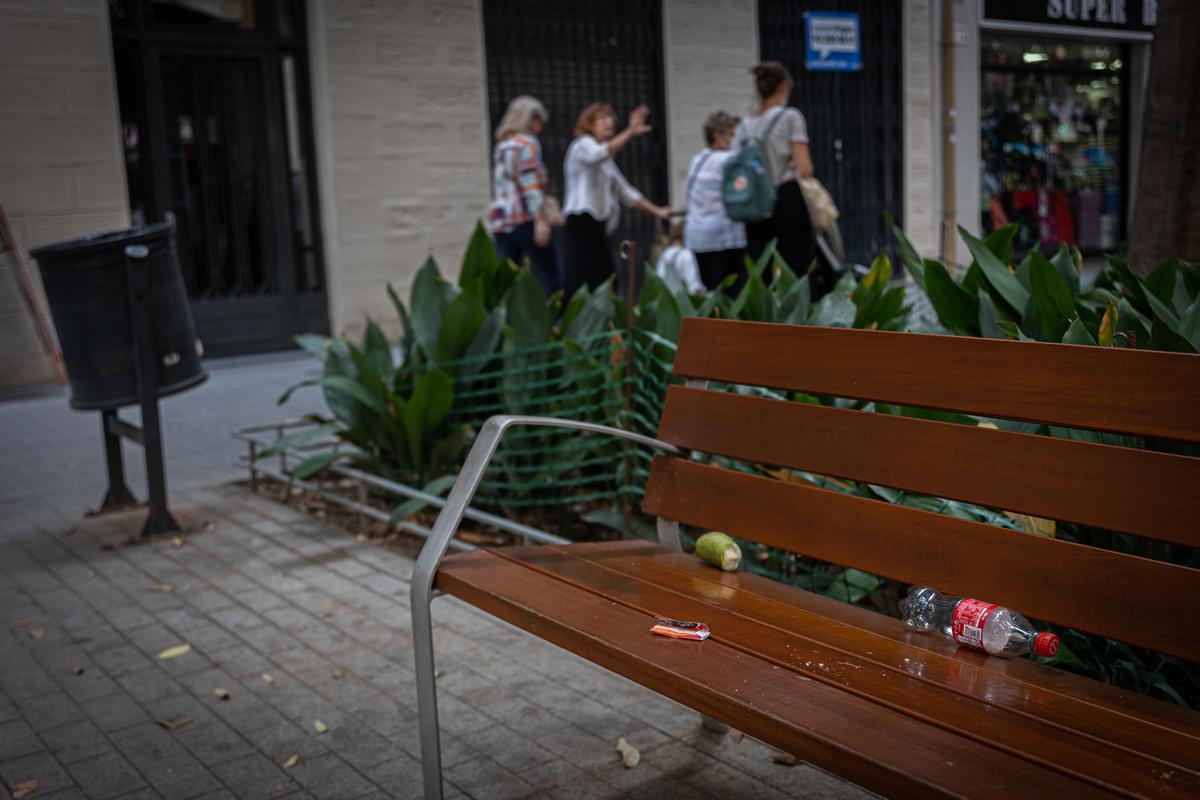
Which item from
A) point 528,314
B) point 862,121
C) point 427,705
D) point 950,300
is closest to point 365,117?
point 528,314

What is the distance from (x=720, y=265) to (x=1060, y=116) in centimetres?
1161

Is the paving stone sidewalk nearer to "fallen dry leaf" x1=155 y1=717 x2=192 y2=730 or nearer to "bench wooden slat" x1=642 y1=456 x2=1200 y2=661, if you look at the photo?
"fallen dry leaf" x1=155 y1=717 x2=192 y2=730

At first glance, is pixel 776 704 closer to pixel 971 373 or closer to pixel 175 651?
pixel 971 373

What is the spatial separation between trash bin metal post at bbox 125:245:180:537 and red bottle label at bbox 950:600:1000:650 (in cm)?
381

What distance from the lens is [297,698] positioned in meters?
3.54

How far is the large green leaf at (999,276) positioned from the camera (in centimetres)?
Result: 346

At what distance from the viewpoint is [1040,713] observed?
195 cm

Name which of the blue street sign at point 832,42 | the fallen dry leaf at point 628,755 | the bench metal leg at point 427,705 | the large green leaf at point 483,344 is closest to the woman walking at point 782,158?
the large green leaf at point 483,344

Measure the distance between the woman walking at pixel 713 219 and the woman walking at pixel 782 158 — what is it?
19cm

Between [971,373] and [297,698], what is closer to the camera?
[971,373]

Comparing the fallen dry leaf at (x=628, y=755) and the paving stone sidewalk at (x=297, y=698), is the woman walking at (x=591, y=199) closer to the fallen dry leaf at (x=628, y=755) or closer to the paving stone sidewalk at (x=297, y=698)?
the paving stone sidewalk at (x=297, y=698)

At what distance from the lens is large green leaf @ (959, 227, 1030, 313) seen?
3.46 metres

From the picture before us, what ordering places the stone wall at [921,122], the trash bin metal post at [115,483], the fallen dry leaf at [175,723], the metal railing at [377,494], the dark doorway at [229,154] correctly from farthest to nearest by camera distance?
the stone wall at [921,122]
the dark doorway at [229,154]
the trash bin metal post at [115,483]
the metal railing at [377,494]
the fallen dry leaf at [175,723]

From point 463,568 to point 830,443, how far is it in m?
0.85
